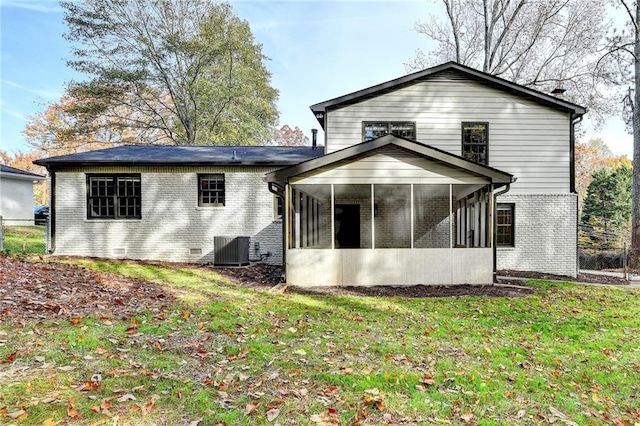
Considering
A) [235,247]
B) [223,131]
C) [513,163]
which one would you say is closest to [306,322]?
[235,247]

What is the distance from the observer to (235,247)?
11.9 m

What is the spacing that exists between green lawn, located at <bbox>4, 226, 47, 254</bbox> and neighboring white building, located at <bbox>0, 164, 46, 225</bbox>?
8.03ft

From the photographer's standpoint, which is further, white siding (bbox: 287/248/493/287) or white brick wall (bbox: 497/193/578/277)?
white brick wall (bbox: 497/193/578/277)

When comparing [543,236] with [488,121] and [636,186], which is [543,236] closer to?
[488,121]

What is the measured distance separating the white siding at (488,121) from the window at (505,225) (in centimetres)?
74

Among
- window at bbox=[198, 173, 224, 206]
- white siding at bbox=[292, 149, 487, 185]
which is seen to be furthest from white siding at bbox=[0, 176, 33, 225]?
white siding at bbox=[292, 149, 487, 185]

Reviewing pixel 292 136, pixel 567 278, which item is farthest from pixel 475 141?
pixel 292 136

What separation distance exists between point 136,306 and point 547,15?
24.2m

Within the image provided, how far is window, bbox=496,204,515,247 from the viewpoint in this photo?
40.6ft

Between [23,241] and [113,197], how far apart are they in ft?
10.3

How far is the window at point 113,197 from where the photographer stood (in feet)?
41.6

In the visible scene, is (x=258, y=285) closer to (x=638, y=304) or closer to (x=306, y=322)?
(x=306, y=322)

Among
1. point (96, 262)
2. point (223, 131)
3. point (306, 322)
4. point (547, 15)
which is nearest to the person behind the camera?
point (306, 322)

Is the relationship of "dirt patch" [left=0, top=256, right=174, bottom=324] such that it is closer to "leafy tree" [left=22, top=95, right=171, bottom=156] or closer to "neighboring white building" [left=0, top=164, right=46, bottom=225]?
"neighboring white building" [left=0, top=164, right=46, bottom=225]
